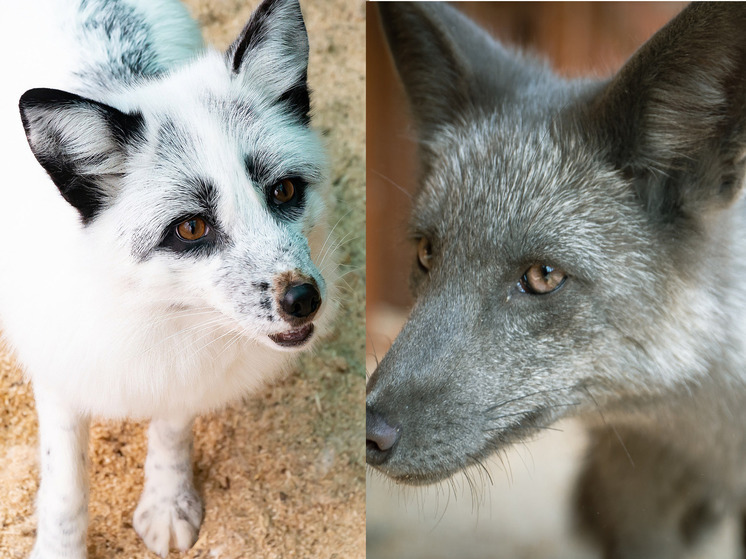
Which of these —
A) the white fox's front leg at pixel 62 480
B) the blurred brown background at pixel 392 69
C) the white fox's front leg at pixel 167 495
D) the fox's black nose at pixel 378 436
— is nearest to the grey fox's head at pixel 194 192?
the fox's black nose at pixel 378 436

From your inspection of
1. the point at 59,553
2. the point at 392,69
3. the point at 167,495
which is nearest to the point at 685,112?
the point at 392,69

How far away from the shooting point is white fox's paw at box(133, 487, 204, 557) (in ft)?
5.63

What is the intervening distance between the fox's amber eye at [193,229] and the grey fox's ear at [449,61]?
548mm

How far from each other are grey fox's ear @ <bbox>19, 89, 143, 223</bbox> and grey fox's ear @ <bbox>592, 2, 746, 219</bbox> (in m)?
0.81

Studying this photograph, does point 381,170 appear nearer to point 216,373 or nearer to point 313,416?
point 216,373

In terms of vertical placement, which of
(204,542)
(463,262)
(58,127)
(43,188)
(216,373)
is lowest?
(204,542)

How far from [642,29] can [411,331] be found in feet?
2.35

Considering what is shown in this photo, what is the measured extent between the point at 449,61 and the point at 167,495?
1143mm

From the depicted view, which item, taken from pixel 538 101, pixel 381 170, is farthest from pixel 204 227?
pixel 538 101

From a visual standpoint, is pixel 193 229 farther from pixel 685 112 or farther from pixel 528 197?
pixel 685 112

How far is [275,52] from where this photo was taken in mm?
1363

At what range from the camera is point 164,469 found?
1757 millimetres

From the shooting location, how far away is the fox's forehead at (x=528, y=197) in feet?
4.35

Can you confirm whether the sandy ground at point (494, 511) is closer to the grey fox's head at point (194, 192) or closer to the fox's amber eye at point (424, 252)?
the fox's amber eye at point (424, 252)
